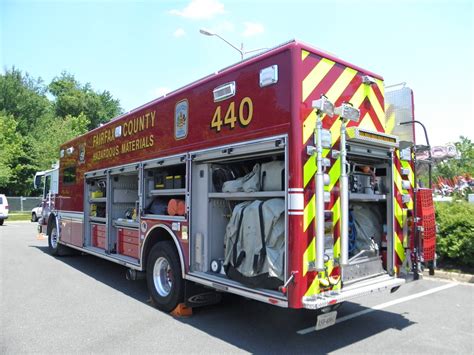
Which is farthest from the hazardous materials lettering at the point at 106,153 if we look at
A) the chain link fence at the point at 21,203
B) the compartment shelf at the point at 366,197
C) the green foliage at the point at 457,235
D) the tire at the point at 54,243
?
the chain link fence at the point at 21,203

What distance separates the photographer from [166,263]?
5.95 meters

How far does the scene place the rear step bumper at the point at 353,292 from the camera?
3.85 meters

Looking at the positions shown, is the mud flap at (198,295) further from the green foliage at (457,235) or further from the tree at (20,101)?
the tree at (20,101)

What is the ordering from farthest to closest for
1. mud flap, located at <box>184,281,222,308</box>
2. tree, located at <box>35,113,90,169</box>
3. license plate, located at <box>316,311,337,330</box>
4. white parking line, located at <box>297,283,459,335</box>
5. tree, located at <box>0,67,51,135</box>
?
tree, located at <box>0,67,51,135</box> → tree, located at <box>35,113,90,169</box> → mud flap, located at <box>184,281,222,308</box> → white parking line, located at <box>297,283,459,335</box> → license plate, located at <box>316,311,337,330</box>

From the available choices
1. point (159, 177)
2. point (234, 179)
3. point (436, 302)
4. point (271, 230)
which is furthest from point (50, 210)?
point (436, 302)

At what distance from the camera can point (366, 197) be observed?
488cm

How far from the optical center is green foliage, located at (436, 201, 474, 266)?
8.05m

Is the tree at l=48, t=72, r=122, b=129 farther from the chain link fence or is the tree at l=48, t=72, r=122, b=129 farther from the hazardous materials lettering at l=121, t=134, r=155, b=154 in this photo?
the hazardous materials lettering at l=121, t=134, r=155, b=154

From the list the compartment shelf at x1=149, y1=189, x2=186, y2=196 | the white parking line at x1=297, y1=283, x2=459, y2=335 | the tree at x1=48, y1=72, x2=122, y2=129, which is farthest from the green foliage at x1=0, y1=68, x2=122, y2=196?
the white parking line at x1=297, y1=283, x2=459, y2=335

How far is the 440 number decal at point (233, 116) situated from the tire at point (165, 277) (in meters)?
1.93

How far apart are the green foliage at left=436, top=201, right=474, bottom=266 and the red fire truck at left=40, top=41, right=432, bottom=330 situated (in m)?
3.60

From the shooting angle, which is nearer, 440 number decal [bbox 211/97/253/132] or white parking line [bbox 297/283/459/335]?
440 number decal [bbox 211/97/253/132]

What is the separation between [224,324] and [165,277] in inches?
49.5

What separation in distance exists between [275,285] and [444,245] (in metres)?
5.67
